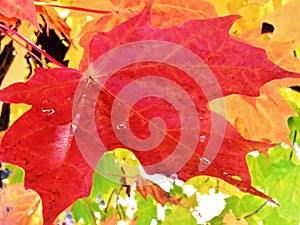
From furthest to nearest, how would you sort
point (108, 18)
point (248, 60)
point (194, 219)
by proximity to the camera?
point (194, 219) → point (108, 18) → point (248, 60)

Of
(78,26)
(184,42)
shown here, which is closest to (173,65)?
(184,42)

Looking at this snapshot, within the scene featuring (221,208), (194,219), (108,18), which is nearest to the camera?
(108,18)

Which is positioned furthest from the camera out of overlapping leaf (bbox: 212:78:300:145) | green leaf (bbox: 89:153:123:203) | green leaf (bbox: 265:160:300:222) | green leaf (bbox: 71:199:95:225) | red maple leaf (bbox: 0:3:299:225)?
green leaf (bbox: 71:199:95:225)

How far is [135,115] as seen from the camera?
464mm

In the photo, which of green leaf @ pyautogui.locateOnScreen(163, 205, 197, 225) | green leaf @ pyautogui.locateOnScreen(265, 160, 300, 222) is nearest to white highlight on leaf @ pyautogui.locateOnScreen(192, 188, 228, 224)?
green leaf @ pyautogui.locateOnScreen(163, 205, 197, 225)

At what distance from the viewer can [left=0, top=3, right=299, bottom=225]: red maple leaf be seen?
408mm

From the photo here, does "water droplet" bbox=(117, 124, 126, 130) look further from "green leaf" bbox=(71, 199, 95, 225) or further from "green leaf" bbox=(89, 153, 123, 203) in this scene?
"green leaf" bbox=(71, 199, 95, 225)

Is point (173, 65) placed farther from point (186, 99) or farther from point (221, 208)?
point (221, 208)

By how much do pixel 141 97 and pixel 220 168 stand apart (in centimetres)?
9

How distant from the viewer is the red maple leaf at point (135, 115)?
41 centimetres

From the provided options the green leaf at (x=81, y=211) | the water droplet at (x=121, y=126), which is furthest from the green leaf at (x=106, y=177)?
the water droplet at (x=121, y=126)

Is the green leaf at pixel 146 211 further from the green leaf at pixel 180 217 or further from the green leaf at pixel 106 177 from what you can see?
the green leaf at pixel 180 217

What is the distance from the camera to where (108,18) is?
630 millimetres

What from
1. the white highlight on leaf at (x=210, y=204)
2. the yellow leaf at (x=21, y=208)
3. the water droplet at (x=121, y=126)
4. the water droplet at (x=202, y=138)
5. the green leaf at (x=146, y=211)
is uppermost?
the water droplet at (x=202, y=138)
